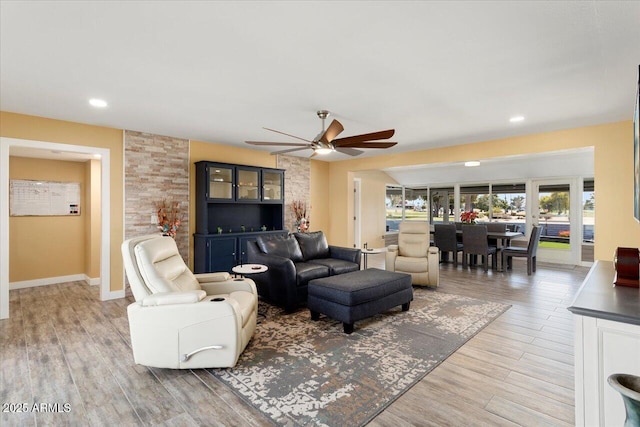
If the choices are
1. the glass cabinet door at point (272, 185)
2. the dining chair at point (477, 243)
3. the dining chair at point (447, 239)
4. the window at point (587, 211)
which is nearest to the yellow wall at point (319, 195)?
the glass cabinet door at point (272, 185)

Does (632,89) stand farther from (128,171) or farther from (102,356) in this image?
(128,171)

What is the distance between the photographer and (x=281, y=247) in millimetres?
4637

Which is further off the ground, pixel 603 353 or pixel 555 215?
pixel 555 215

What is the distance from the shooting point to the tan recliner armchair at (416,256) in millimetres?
5051

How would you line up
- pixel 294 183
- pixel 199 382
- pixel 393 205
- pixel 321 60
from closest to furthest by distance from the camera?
pixel 199 382 → pixel 321 60 → pixel 294 183 → pixel 393 205

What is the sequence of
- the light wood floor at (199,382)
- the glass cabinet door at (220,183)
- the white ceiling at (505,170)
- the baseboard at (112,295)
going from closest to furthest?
1. the light wood floor at (199,382)
2. the baseboard at (112,295)
3. the glass cabinet door at (220,183)
4. the white ceiling at (505,170)

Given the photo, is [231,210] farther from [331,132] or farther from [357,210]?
[357,210]

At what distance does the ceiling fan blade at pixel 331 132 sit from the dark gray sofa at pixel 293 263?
5.07ft

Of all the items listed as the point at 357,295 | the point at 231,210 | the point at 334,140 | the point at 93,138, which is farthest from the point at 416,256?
the point at 93,138

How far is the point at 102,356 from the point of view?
111 inches

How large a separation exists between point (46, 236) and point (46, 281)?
765 millimetres

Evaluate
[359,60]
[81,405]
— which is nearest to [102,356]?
[81,405]

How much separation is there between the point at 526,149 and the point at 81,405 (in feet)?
20.2

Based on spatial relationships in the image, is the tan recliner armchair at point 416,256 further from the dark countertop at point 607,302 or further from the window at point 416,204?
the window at point 416,204
